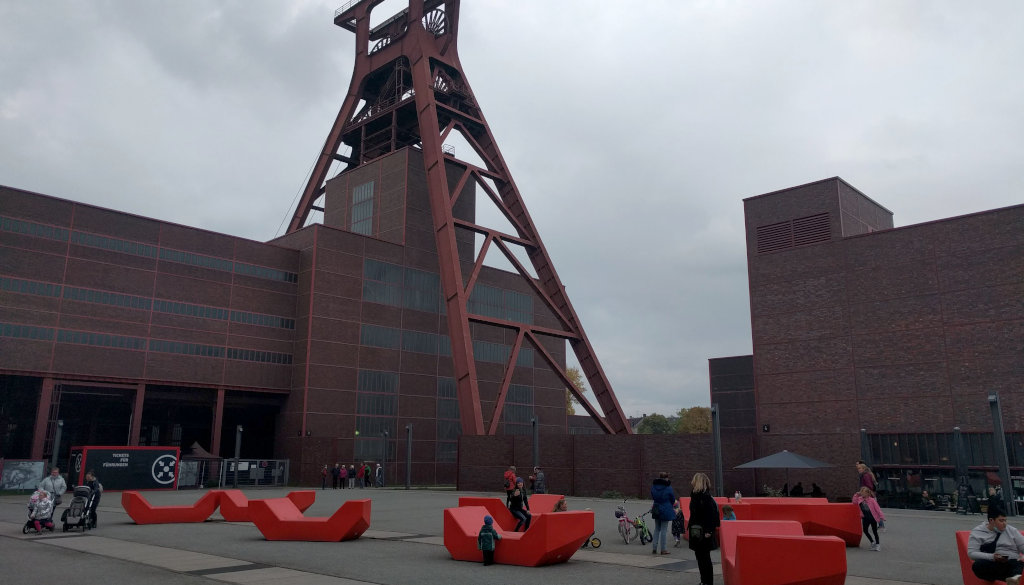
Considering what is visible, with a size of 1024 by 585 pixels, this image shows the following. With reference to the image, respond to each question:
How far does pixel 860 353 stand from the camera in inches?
1615

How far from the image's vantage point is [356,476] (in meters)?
51.9

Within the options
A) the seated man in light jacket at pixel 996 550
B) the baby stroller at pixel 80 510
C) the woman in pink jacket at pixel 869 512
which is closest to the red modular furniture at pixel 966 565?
the seated man in light jacket at pixel 996 550

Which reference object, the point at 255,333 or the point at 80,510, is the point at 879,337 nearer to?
the point at 80,510

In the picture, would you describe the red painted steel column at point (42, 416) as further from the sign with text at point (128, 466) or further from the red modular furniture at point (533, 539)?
the red modular furniture at point (533, 539)

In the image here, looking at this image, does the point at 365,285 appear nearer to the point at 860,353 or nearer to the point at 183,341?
the point at 183,341

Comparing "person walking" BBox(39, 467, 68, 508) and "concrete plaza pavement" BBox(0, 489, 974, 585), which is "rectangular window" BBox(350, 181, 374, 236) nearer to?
"person walking" BBox(39, 467, 68, 508)

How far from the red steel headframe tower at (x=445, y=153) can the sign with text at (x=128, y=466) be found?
16.3 m

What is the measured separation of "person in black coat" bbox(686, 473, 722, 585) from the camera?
36.4ft

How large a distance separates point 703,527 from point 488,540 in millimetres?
4327

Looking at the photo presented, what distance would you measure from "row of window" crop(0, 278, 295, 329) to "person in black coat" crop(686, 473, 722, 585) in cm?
4644

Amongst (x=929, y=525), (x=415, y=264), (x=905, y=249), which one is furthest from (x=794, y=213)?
(x=415, y=264)

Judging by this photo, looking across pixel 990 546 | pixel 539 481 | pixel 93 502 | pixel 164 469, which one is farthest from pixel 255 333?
pixel 990 546

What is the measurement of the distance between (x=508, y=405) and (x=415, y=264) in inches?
627

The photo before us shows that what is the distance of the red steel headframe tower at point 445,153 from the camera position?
155 feet
